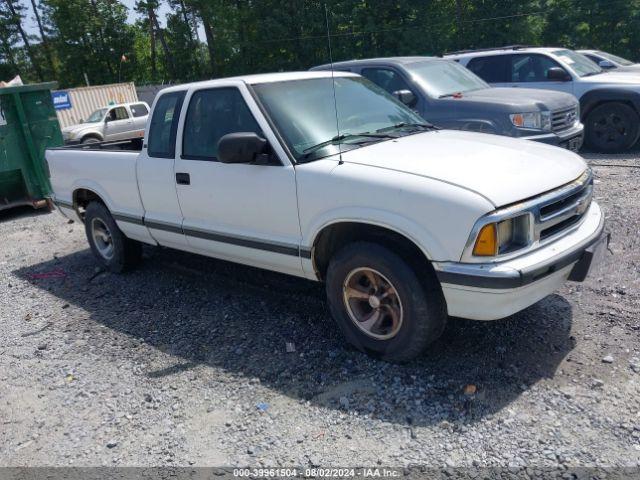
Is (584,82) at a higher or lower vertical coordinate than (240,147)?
lower

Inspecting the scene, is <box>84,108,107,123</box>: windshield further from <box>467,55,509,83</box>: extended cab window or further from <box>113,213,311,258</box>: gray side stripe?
<box>113,213,311,258</box>: gray side stripe

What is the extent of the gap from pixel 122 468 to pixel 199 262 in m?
3.18

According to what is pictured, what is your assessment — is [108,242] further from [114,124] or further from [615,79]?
[114,124]

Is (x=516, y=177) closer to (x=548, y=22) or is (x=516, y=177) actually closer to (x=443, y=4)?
(x=548, y=22)

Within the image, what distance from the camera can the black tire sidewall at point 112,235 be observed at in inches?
228

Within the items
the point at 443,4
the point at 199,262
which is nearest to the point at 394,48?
the point at 443,4

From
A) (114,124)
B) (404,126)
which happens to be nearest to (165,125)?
(404,126)

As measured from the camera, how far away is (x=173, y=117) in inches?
190

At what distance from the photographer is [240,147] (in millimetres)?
Answer: 3809

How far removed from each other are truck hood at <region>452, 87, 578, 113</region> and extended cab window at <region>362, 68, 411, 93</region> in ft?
2.91

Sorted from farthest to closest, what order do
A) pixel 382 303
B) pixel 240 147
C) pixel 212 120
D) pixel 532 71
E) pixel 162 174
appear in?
pixel 532 71
pixel 162 174
pixel 212 120
pixel 240 147
pixel 382 303

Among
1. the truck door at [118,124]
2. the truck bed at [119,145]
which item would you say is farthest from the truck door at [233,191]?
the truck door at [118,124]

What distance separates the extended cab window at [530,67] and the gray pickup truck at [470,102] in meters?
1.99

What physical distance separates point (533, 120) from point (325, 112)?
13.8 ft
